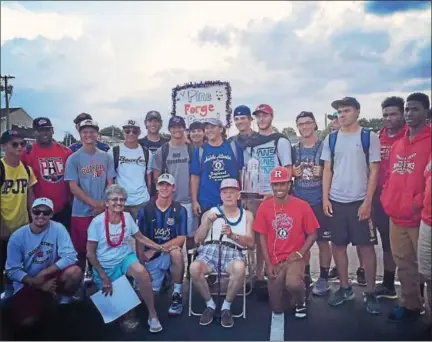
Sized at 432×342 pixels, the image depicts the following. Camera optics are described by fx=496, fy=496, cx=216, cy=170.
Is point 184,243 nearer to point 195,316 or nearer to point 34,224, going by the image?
point 195,316

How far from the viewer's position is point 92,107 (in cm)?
355

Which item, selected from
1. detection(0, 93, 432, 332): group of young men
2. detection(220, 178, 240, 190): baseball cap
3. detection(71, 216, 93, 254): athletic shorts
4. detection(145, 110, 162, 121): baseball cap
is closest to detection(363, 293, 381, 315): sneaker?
detection(0, 93, 432, 332): group of young men

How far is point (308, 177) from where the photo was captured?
3.60 metres

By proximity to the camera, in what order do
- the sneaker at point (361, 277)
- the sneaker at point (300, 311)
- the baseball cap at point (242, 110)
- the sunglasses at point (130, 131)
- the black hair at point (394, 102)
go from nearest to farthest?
the black hair at point (394, 102), the sneaker at point (300, 311), the baseball cap at point (242, 110), the sunglasses at point (130, 131), the sneaker at point (361, 277)

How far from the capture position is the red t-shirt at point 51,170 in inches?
144

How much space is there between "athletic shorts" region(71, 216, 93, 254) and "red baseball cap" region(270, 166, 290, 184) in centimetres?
139

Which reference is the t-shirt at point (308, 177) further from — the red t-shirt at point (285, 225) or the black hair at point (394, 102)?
the black hair at point (394, 102)

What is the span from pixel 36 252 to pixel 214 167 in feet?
4.51

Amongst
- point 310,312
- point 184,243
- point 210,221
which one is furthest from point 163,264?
point 310,312

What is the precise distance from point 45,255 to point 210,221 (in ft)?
3.84

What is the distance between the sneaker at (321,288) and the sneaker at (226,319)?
756mm

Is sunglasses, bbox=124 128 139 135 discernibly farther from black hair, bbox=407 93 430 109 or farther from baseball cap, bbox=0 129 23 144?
black hair, bbox=407 93 430 109

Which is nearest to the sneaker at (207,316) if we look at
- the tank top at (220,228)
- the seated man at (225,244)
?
the seated man at (225,244)

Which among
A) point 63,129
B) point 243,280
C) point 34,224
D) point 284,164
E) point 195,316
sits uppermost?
point 63,129
